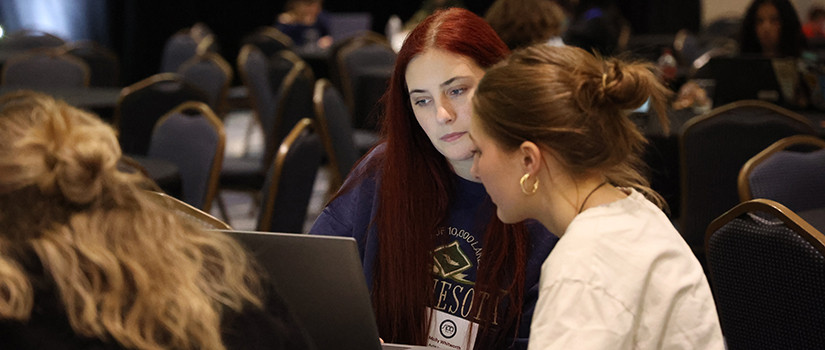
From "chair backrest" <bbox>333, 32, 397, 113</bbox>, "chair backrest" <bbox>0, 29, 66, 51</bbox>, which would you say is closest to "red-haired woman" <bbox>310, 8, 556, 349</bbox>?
"chair backrest" <bbox>333, 32, 397, 113</bbox>

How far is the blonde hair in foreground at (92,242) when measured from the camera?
946mm

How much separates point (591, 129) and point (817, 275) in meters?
0.71

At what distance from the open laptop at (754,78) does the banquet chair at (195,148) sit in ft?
7.48

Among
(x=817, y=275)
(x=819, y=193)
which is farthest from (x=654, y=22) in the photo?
(x=817, y=275)

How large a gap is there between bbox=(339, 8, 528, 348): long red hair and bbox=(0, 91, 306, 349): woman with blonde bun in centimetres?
67

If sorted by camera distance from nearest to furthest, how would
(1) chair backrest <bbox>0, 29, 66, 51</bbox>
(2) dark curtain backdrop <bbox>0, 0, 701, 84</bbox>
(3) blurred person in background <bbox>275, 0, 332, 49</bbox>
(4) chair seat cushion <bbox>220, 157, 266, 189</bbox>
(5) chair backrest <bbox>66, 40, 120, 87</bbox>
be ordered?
1. (4) chair seat cushion <bbox>220, 157, 266, 189</bbox>
2. (5) chair backrest <bbox>66, 40, 120, 87</bbox>
3. (1) chair backrest <bbox>0, 29, 66, 51</bbox>
4. (3) blurred person in background <bbox>275, 0, 332, 49</bbox>
5. (2) dark curtain backdrop <bbox>0, 0, 701, 84</bbox>

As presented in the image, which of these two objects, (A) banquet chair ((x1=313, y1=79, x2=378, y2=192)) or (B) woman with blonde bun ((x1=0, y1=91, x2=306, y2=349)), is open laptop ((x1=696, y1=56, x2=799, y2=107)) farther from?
(B) woman with blonde bun ((x1=0, y1=91, x2=306, y2=349))

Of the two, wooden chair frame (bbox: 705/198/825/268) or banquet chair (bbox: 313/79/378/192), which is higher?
wooden chair frame (bbox: 705/198/825/268)

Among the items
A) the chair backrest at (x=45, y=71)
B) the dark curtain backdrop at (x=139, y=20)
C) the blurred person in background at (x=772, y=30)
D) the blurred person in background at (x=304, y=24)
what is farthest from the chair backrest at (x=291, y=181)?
the dark curtain backdrop at (x=139, y=20)

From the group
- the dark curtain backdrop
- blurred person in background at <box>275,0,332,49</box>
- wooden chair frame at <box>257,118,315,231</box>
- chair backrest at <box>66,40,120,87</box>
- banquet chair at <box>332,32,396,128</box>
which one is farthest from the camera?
the dark curtain backdrop

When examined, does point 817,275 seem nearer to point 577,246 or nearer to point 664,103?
point 664,103

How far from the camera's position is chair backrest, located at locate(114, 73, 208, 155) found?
429 cm

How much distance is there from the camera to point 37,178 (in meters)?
0.95

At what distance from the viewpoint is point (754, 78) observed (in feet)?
14.0
